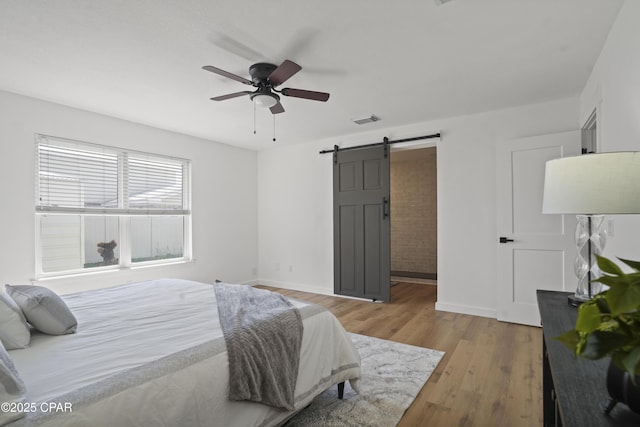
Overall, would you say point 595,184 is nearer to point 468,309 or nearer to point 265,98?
point 265,98

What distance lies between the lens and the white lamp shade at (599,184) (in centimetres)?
107

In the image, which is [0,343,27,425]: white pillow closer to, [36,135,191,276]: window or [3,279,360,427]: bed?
[3,279,360,427]: bed

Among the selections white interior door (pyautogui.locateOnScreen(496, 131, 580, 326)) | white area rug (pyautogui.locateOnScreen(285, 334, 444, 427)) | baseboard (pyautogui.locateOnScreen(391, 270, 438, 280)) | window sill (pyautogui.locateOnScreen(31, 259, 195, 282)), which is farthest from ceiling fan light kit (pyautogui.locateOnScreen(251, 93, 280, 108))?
baseboard (pyautogui.locateOnScreen(391, 270, 438, 280))

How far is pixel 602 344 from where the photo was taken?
24.0 inches

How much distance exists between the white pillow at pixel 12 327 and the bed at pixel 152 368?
0.19ft

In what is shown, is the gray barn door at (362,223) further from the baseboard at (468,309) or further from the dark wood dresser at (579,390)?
the dark wood dresser at (579,390)

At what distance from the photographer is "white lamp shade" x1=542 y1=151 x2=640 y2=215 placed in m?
1.07

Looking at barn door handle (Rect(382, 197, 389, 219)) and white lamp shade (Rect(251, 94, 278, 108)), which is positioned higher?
white lamp shade (Rect(251, 94, 278, 108))

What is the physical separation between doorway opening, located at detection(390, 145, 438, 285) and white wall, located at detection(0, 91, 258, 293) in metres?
2.92

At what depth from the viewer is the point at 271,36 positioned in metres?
2.21

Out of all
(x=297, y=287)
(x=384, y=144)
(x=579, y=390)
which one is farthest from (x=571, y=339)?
(x=297, y=287)

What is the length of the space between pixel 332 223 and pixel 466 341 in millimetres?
2564

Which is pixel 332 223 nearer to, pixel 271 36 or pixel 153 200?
pixel 153 200

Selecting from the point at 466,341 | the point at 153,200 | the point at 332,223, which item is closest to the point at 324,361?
the point at 466,341
